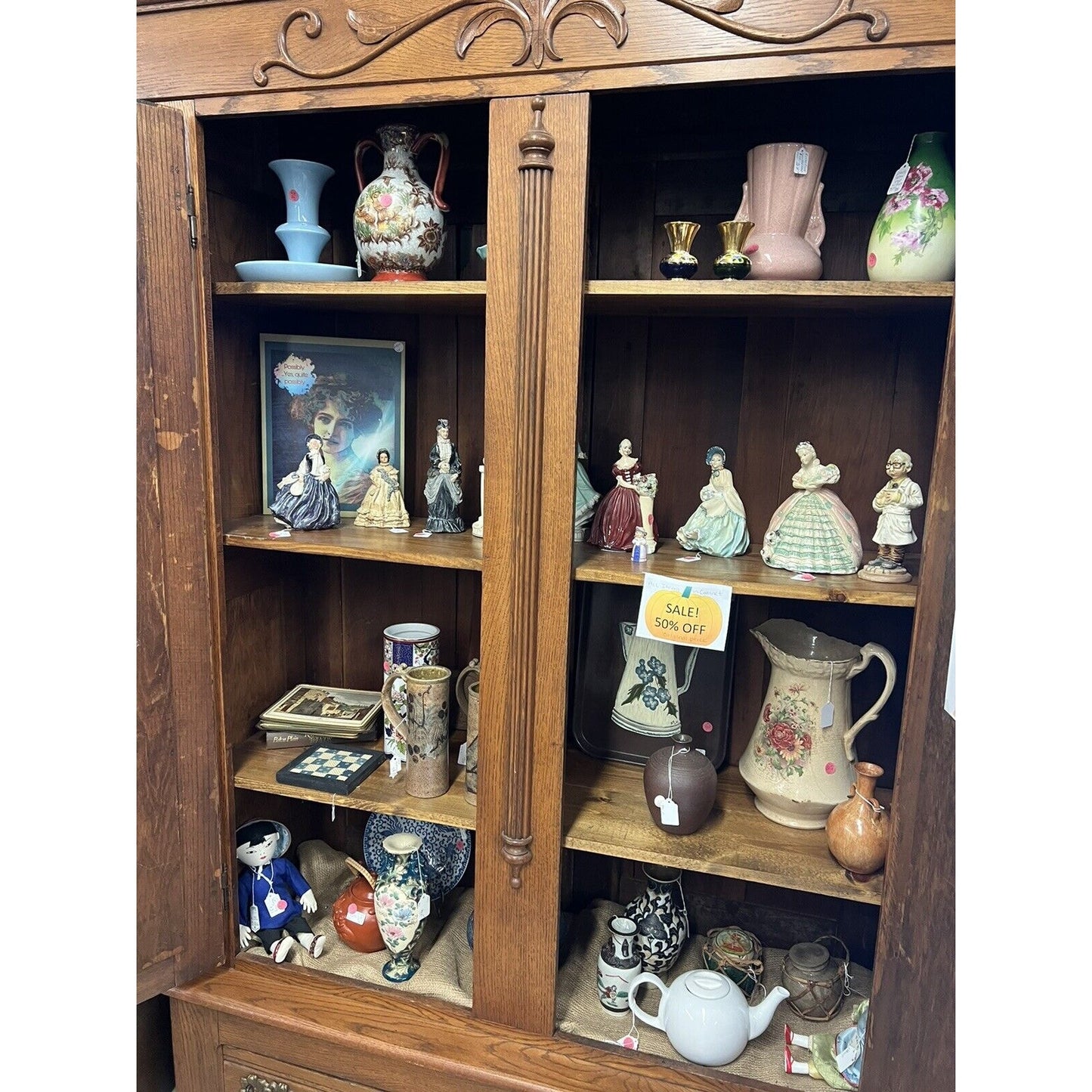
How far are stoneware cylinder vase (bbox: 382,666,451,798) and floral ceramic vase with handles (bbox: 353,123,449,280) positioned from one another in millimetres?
656

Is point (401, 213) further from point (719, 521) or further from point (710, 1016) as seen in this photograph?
point (710, 1016)

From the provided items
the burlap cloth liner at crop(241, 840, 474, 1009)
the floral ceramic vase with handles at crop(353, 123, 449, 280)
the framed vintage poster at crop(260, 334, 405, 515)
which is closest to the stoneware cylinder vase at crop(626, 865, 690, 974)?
the burlap cloth liner at crop(241, 840, 474, 1009)

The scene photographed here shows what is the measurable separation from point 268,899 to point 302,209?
1199 mm

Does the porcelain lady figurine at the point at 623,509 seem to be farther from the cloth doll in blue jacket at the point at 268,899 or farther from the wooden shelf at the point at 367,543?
the cloth doll in blue jacket at the point at 268,899

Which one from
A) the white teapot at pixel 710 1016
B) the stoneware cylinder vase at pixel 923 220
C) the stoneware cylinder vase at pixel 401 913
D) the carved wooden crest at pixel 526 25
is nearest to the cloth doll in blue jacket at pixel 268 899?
the stoneware cylinder vase at pixel 401 913

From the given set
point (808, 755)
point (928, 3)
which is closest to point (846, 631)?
point (808, 755)

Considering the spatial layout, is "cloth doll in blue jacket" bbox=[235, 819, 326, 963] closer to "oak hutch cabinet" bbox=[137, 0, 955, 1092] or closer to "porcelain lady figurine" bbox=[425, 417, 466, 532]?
"oak hutch cabinet" bbox=[137, 0, 955, 1092]

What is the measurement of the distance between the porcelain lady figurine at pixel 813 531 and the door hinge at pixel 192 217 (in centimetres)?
95

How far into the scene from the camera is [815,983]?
1259mm

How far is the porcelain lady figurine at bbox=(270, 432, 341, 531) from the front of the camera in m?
1.33

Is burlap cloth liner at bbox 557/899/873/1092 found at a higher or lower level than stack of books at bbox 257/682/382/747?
lower

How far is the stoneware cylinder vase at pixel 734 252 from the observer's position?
1037 millimetres

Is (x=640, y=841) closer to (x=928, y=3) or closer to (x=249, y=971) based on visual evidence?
(x=249, y=971)

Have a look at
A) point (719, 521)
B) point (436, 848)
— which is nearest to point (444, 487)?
point (719, 521)
